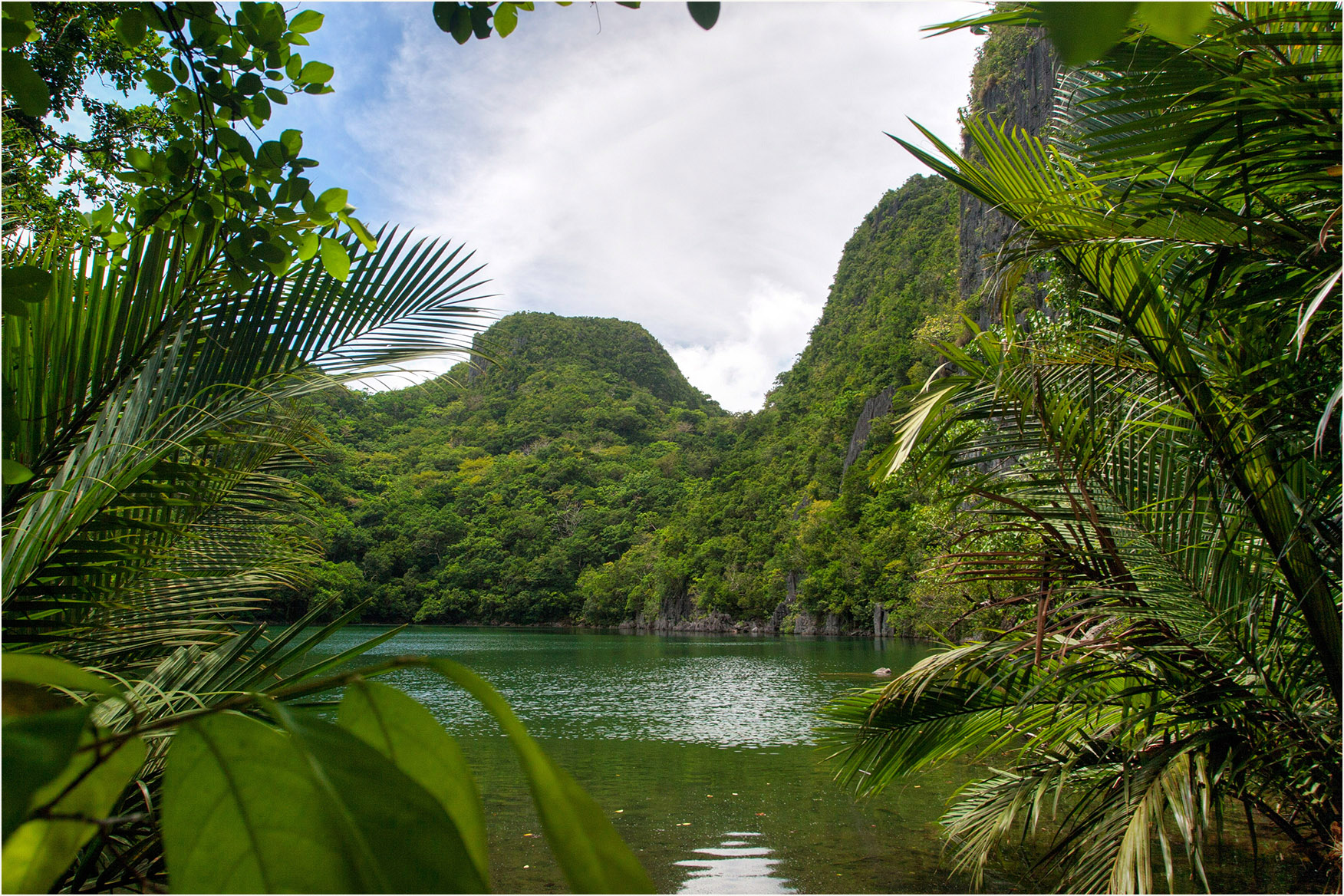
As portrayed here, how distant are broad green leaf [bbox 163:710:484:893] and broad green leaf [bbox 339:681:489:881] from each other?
33 mm

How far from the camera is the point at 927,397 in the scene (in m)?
2.97

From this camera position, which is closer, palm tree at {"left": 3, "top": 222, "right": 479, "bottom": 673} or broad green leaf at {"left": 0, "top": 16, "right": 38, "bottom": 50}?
broad green leaf at {"left": 0, "top": 16, "right": 38, "bottom": 50}

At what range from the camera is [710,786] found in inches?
361

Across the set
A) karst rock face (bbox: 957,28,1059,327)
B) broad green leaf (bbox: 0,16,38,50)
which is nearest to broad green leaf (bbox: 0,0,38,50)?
broad green leaf (bbox: 0,16,38,50)

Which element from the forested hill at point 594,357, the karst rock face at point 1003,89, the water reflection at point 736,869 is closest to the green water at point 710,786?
the water reflection at point 736,869

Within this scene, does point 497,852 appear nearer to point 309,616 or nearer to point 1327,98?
point 309,616

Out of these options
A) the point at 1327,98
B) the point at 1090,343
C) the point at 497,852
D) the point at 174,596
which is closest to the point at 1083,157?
the point at 1327,98

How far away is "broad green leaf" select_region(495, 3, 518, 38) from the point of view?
125cm

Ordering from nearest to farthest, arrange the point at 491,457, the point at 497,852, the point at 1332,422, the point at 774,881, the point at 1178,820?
the point at 1332,422 → the point at 1178,820 → the point at 774,881 → the point at 497,852 → the point at 491,457

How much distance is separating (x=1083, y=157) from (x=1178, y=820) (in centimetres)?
205

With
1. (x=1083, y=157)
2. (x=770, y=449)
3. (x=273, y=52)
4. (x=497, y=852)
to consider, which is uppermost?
(x=770, y=449)

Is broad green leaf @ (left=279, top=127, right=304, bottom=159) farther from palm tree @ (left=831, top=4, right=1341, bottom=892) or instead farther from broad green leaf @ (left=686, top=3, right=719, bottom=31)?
palm tree @ (left=831, top=4, right=1341, bottom=892)

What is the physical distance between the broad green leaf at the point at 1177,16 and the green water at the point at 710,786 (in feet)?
1.81

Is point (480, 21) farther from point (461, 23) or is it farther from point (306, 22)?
point (306, 22)
